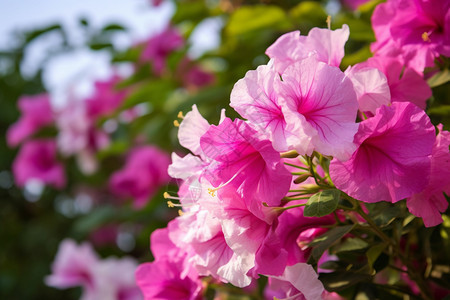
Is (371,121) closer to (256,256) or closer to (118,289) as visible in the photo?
(256,256)

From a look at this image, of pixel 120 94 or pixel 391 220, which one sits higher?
pixel 391 220

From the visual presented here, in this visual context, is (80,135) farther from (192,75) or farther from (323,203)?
(323,203)

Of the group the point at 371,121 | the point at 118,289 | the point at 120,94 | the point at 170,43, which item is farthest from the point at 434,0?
the point at 120,94

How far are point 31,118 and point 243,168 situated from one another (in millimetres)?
1488

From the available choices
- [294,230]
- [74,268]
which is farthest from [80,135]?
[294,230]

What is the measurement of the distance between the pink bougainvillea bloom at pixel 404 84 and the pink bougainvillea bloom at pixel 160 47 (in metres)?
1.04

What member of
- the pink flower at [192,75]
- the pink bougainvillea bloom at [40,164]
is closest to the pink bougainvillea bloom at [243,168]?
the pink flower at [192,75]

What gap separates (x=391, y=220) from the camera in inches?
21.1

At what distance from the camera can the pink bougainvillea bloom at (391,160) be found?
45 centimetres

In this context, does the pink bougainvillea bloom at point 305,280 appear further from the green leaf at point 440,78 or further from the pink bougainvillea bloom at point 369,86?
the green leaf at point 440,78

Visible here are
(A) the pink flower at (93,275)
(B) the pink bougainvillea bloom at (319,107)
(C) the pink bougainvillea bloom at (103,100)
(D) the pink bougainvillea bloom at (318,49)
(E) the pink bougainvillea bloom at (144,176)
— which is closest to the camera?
(B) the pink bougainvillea bloom at (319,107)

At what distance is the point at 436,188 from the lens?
48 centimetres

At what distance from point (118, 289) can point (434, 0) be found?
94 centimetres

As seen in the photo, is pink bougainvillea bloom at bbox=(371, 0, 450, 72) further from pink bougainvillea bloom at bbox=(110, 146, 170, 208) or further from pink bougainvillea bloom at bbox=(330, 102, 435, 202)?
pink bougainvillea bloom at bbox=(110, 146, 170, 208)
